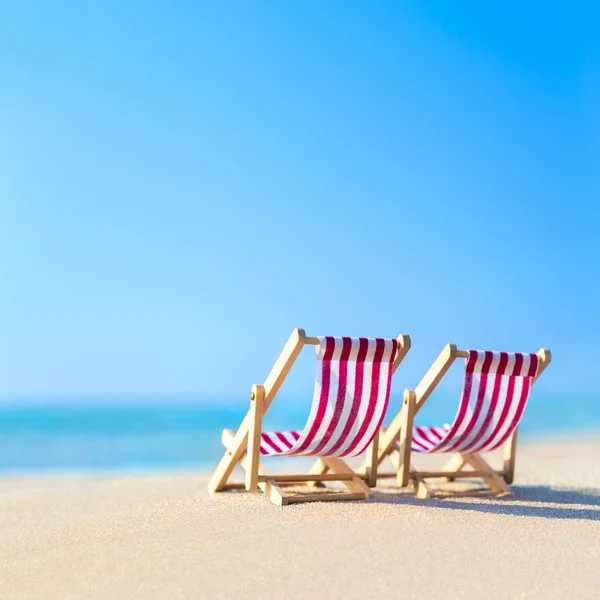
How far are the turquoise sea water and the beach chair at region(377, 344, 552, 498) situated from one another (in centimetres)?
504

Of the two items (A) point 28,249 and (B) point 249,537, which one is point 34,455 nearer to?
(B) point 249,537

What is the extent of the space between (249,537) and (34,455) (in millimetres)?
12405

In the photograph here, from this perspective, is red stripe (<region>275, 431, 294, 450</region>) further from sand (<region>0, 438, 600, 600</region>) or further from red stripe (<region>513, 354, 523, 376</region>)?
red stripe (<region>513, 354, 523, 376</region>)

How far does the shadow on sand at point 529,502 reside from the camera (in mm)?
4281

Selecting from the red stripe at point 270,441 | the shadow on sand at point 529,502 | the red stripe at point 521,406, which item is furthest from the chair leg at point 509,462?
the red stripe at point 270,441

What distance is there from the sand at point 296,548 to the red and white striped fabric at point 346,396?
0.98 ft

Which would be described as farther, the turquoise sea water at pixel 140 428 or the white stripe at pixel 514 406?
the turquoise sea water at pixel 140 428

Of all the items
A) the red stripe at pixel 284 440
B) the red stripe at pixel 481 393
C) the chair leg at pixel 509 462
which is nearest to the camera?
the red stripe at pixel 284 440

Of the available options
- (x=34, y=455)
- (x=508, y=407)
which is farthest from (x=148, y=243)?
(x=508, y=407)

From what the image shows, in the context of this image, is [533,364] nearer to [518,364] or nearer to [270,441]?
[518,364]

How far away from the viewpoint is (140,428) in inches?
861

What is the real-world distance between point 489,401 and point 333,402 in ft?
3.25

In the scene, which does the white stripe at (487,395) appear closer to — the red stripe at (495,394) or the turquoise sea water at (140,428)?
the red stripe at (495,394)

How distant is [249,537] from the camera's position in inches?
136
